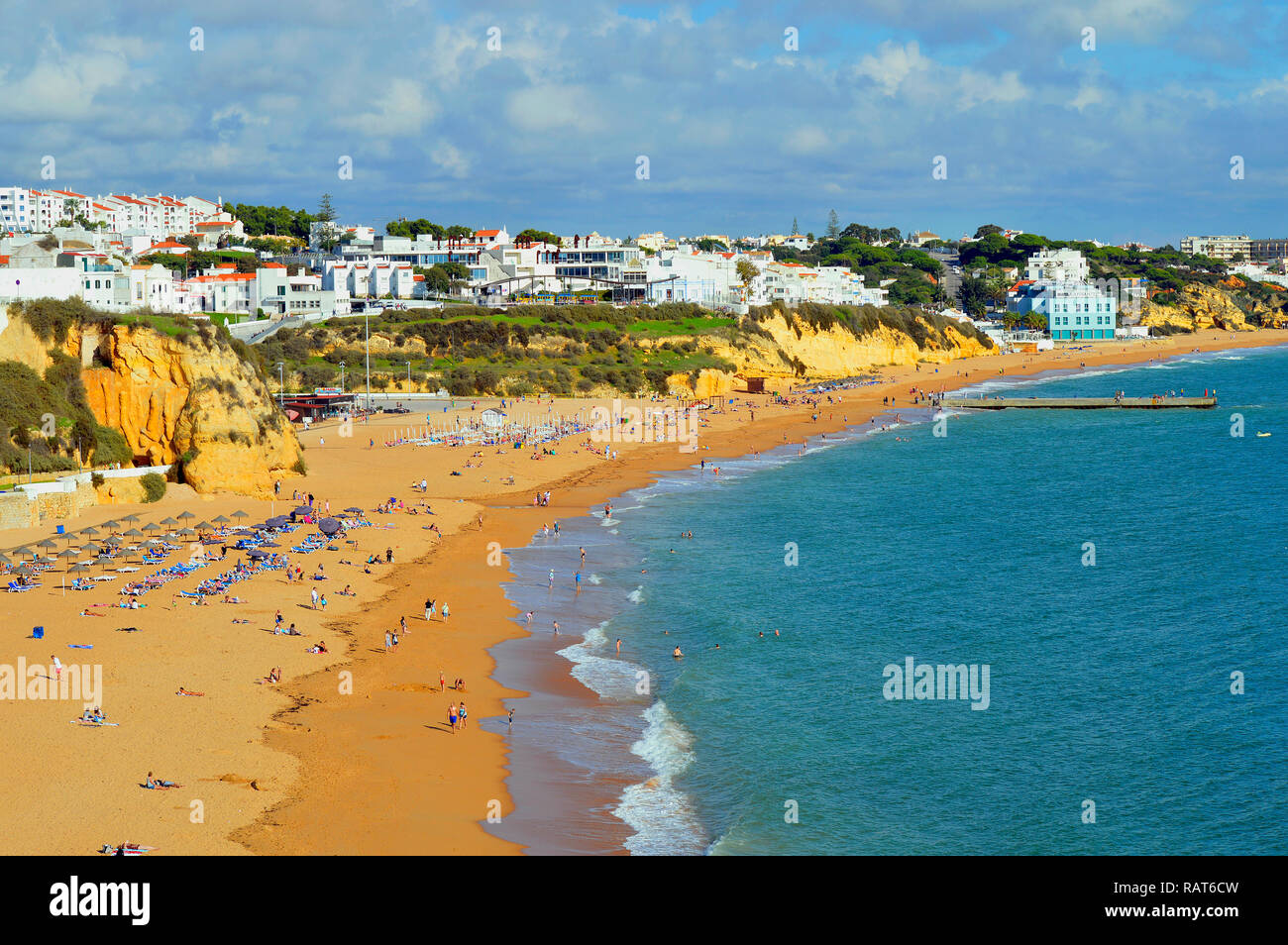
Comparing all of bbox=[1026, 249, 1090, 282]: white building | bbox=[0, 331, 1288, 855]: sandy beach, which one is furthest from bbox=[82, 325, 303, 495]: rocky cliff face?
bbox=[1026, 249, 1090, 282]: white building

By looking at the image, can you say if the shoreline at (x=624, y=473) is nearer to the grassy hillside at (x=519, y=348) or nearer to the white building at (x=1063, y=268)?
the grassy hillside at (x=519, y=348)

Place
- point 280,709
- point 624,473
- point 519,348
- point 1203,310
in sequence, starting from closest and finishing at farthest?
point 280,709, point 624,473, point 519,348, point 1203,310

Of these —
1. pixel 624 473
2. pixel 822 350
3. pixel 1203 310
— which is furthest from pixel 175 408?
pixel 1203 310

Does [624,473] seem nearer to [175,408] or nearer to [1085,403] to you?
[175,408]

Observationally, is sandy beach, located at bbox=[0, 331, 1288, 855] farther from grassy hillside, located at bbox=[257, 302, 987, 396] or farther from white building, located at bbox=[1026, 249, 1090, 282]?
white building, located at bbox=[1026, 249, 1090, 282]

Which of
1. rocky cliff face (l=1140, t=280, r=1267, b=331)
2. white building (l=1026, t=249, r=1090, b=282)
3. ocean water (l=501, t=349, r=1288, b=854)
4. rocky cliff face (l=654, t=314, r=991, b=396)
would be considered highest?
white building (l=1026, t=249, r=1090, b=282)

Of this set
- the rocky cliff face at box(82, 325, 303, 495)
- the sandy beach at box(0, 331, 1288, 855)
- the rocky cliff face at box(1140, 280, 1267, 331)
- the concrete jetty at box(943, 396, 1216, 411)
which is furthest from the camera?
the rocky cliff face at box(1140, 280, 1267, 331)

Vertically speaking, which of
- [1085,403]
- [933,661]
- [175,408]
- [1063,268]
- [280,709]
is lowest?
[933,661]
